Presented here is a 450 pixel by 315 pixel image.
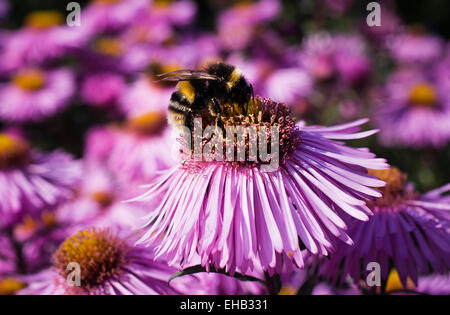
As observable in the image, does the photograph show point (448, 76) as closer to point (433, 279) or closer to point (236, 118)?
point (433, 279)

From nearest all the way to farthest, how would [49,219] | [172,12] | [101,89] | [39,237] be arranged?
[39,237] → [49,219] → [101,89] → [172,12]

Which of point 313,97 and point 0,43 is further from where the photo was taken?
point 0,43

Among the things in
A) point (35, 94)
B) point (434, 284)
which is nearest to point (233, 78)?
point (434, 284)

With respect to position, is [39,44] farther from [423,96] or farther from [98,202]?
[423,96]

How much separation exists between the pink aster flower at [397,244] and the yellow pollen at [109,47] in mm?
2478

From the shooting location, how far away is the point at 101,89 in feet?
8.87

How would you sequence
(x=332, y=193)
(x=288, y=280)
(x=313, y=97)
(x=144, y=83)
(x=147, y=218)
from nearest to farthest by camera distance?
1. (x=332, y=193)
2. (x=147, y=218)
3. (x=288, y=280)
4. (x=144, y=83)
5. (x=313, y=97)

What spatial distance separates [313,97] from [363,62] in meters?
0.40

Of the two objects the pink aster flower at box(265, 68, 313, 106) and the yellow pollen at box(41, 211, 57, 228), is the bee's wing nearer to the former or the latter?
the yellow pollen at box(41, 211, 57, 228)

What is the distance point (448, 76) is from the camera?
10.2ft

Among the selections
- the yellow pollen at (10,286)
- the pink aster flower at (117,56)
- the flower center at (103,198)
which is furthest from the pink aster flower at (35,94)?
the yellow pollen at (10,286)

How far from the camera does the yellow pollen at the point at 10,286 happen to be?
4.39 feet

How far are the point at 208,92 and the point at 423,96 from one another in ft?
7.47
